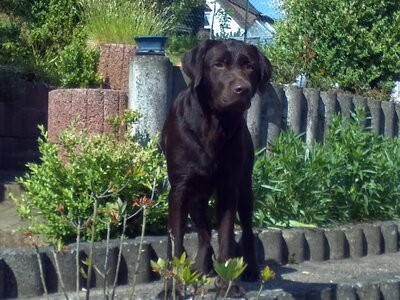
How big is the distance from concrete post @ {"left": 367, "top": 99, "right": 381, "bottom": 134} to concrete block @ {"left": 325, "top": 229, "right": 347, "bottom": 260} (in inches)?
97.4

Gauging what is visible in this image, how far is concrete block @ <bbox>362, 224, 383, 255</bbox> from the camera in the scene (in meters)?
7.67

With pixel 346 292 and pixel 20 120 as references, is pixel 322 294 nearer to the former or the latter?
pixel 346 292

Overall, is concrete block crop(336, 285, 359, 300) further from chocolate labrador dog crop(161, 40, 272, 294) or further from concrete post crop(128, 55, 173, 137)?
concrete post crop(128, 55, 173, 137)

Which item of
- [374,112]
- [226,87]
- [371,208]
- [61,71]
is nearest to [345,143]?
[371,208]

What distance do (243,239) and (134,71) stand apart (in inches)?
69.6

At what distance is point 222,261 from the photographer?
5469 millimetres

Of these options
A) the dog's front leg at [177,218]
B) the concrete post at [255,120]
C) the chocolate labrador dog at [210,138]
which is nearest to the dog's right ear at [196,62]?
the chocolate labrador dog at [210,138]

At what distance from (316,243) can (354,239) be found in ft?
1.62

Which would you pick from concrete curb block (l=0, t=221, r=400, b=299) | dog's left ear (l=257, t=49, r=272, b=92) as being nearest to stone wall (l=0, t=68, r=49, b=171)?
concrete curb block (l=0, t=221, r=400, b=299)

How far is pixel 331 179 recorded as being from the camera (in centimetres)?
767

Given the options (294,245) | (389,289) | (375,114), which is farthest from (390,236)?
(375,114)

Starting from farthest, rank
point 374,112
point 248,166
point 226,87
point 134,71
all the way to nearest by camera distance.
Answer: point 374,112 → point 134,71 → point 248,166 → point 226,87

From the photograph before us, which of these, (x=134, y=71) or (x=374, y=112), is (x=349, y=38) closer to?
(x=374, y=112)

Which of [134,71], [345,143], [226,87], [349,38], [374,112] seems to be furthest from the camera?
[349,38]
